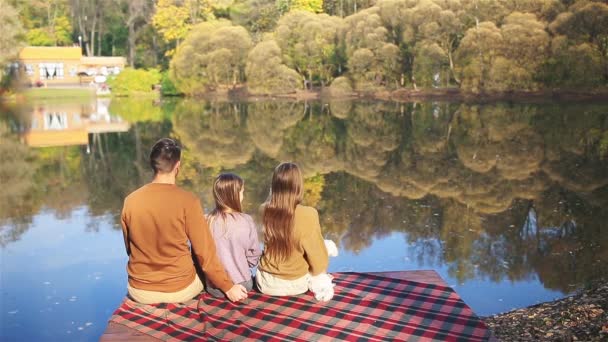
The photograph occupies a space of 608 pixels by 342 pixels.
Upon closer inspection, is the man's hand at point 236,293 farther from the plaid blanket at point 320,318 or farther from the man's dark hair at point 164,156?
the man's dark hair at point 164,156

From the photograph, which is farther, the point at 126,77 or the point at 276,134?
the point at 126,77

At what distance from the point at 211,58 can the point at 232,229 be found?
120 ft

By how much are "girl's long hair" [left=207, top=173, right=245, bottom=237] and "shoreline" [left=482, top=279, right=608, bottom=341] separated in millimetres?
2014

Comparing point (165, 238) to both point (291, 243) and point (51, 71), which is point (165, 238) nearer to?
point (291, 243)

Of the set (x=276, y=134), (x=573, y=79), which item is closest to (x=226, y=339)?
(x=276, y=134)

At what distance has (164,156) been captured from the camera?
342 cm

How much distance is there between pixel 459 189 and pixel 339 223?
301cm

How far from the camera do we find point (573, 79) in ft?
96.2

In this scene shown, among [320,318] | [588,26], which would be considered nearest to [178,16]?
[588,26]

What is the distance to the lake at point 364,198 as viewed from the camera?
18.2 feet

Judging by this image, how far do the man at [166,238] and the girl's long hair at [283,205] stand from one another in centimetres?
40

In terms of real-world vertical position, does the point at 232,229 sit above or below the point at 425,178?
above

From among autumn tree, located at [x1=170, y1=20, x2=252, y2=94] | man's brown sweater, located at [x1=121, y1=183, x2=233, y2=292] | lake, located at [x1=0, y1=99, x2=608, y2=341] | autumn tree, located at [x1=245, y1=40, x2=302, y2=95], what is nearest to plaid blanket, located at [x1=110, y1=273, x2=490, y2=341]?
man's brown sweater, located at [x1=121, y1=183, x2=233, y2=292]

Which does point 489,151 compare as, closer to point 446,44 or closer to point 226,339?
point 226,339
